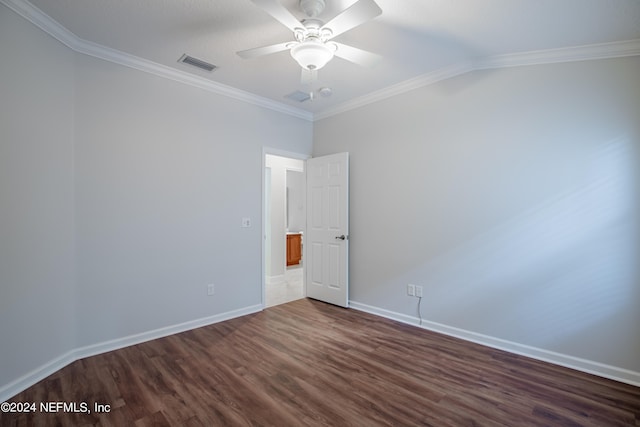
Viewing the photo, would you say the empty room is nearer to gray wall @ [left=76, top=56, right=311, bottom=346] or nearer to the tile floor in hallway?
gray wall @ [left=76, top=56, right=311, bottom=346]

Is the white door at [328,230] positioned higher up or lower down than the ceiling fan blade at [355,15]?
lower down

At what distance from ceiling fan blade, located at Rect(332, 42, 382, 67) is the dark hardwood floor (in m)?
2.50

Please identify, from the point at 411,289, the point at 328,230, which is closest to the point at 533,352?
the point at 411,289

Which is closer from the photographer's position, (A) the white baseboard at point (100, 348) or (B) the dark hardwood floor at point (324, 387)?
(B) the dark hardwood floor at point (324, 387)

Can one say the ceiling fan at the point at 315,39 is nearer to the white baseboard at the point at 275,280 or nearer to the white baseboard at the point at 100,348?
the white baseboard at the point at 100,348

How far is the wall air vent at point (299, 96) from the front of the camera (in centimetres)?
382

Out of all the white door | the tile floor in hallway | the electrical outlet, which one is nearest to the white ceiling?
the white door

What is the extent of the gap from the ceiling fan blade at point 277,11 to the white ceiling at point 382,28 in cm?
33

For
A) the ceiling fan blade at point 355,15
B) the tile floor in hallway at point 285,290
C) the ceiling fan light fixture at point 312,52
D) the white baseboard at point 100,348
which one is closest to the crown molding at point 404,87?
the ceiling fan light fixture at point 312,52

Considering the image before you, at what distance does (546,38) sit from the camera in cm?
247

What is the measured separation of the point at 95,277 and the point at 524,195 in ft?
13.3

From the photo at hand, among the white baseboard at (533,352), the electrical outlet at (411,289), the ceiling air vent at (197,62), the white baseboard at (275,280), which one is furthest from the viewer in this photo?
the white baseboard at (275,280)

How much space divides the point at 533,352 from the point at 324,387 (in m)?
1.98

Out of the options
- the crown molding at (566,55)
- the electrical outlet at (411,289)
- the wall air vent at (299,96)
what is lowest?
the electrical outlet at (411,289)
